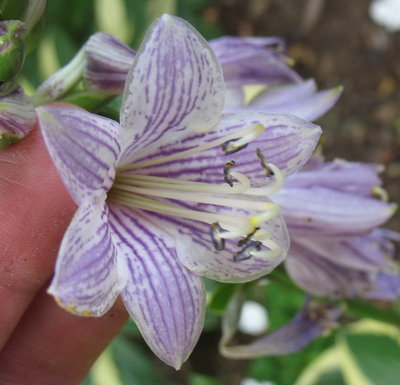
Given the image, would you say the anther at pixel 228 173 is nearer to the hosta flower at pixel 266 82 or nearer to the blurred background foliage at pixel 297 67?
the hosta flower at pixel 266 82

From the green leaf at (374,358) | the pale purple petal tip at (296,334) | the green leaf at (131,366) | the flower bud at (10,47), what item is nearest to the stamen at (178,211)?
the flower bud at (10,47)

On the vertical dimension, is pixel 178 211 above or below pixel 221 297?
above

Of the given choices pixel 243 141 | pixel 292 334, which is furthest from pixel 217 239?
pixel 292 334

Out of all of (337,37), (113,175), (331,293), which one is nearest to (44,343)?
(113,175)

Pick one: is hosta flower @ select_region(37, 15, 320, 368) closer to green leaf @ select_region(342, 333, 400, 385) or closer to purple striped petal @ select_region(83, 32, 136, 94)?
purple striped petal @ select_region(83, 32, 136, 94)

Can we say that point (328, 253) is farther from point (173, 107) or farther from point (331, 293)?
point (173, 107)

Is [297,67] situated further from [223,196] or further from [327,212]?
[223,196]

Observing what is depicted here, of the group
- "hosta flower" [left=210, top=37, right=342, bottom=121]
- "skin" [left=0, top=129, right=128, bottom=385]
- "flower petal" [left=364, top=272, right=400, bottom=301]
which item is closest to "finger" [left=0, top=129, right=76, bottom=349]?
"skin" [left=0, top=129, right=128, bottom=385]

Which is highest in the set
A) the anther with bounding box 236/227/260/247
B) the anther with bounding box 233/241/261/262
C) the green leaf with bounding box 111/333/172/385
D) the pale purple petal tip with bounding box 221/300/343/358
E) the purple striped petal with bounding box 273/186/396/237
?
the anther with bounding box 236/227/260/247
